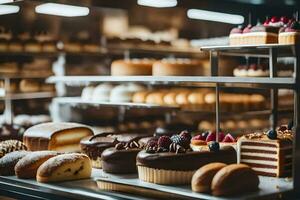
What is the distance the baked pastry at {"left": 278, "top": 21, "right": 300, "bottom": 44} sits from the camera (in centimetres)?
331

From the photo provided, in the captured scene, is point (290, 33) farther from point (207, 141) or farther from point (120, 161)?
point (120, 161)

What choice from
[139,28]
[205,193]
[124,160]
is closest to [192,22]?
[139,28]

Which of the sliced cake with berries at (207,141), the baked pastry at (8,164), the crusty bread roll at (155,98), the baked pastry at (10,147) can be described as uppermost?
the crusty bread roll at (155,98)

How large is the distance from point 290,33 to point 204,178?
115 cm

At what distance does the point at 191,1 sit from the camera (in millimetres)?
5094

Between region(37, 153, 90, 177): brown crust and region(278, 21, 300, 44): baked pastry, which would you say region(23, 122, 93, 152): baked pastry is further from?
region(278, 21, 300, 44): baked pastry

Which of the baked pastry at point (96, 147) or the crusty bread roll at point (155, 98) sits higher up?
the crusty bread roll at point (155, 98)

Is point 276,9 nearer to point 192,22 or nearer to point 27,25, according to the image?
point 192,22

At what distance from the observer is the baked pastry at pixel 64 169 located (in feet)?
10.3

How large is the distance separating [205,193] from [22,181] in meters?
1.11

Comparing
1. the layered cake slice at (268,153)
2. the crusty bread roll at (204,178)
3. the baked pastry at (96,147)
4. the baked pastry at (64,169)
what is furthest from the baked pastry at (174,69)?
the crusty bread roll at (204,178)

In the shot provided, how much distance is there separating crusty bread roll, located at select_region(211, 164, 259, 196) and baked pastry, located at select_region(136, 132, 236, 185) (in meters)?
0.26

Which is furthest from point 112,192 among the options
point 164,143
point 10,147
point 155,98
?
point 155,98

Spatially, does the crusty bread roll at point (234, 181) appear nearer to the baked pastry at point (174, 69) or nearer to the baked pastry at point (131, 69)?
the baked pastry at point (174, 69)
